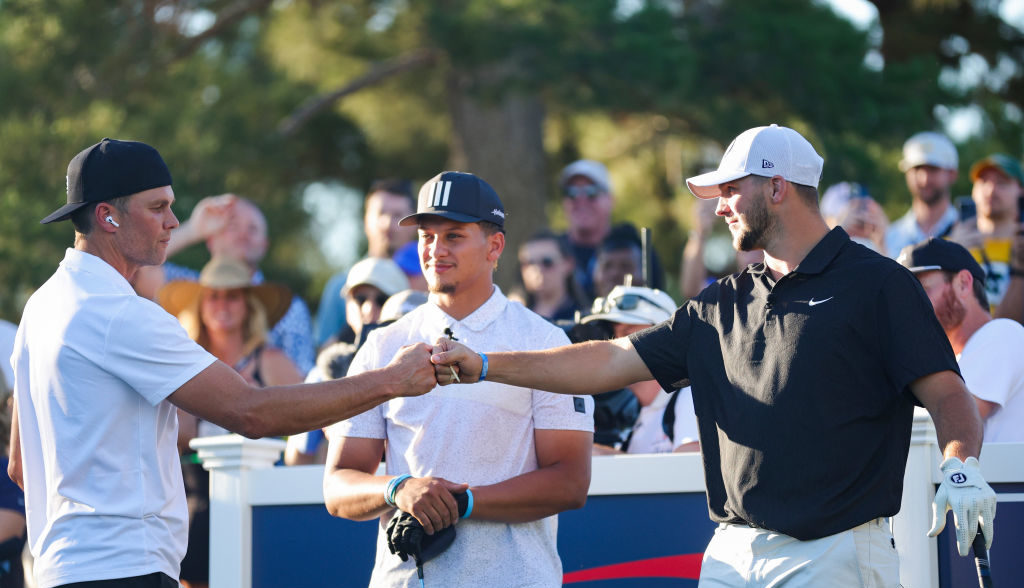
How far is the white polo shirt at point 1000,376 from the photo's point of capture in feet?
16.8

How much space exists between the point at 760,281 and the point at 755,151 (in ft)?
1.38

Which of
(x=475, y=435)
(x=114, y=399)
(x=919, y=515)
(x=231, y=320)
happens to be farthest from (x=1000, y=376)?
(x=231, y=320)

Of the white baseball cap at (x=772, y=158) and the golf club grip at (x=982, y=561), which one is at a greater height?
the white baseball cap at (x=772, y=158)

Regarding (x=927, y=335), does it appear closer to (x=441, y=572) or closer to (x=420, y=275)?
(x=441, y=572)

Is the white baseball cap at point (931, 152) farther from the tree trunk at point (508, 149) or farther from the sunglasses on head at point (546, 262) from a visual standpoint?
the tree trunk at point (508, 149)

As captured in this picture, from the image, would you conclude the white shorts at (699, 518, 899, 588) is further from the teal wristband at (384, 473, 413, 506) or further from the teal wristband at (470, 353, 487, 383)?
the teal wristband at (384, 473, 413, 506)

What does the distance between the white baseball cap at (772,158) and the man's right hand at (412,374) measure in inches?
43.2

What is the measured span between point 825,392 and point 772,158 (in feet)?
2.64

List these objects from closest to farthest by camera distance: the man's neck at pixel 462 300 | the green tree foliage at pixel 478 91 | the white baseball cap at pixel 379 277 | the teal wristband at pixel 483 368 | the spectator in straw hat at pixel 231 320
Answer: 1. the teal wristband at pixel 483 368
2. the man's neck at pixel 462 300
3. the white baseball cap at pixel 379 277
4. the spectator in straw hat at pixel 231 320
5. the green tree foliage at pixel 478 91

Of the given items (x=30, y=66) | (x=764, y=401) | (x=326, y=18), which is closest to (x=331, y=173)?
(x=326, y=18)

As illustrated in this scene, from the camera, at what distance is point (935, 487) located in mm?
4859

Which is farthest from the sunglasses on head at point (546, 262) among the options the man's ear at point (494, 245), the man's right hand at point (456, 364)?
the man's right hand at point (456, 364)

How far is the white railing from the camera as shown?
4797 millimetres

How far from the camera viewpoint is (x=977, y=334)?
5.27 m
